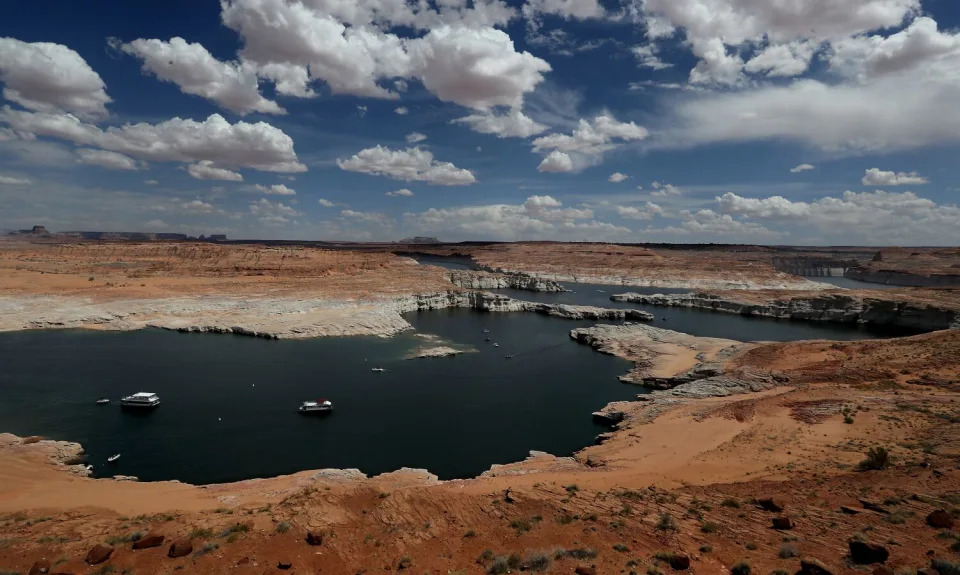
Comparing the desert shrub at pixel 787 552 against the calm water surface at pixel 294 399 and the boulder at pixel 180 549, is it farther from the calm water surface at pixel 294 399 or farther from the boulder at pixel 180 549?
the boulder at pixel 180 549

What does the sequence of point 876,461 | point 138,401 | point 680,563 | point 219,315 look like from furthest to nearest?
point 219,315 < point 138,401 < point 876,461 < point 680,563

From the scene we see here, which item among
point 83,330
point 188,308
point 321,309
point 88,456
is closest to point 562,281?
point 321,309

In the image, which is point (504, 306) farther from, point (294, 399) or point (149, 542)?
point (149, 542)

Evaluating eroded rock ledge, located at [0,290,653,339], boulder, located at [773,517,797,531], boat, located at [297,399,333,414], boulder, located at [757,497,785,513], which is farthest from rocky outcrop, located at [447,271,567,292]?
boulder, located at [773,517,797,531]

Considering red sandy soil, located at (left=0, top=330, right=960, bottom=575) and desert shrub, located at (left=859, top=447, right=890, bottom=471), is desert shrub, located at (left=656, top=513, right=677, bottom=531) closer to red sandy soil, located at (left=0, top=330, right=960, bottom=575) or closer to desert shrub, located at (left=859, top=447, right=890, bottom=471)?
red sandy soil, located at (left=0, top=330, right=960, bottom=575)

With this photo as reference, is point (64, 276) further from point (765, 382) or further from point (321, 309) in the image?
point (765, 382)

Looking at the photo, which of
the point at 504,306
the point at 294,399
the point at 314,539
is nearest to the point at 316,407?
the point at 294,399

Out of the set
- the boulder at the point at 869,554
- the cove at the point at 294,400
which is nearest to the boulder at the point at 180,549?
the cove at the point at 294,400
